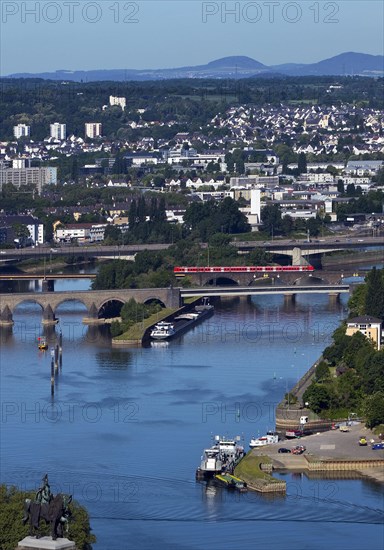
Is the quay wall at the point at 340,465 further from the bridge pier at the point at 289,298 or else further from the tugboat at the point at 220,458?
the bridge pier at the point at 289,298

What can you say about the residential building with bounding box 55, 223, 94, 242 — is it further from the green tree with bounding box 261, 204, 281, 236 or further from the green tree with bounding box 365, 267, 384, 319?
the green tree with bounding box 365, 267, 384, 319

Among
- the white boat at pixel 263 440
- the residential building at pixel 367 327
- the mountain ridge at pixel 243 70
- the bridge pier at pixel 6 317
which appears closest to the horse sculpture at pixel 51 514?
the white boat at pixel 263 440

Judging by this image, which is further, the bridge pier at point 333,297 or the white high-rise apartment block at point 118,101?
the white high-rise apartment block at point 118,101

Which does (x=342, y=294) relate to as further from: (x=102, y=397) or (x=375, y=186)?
(x=375, y=186)

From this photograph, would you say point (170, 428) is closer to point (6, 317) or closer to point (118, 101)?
point (6, 317)

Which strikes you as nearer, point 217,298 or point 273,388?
point 273,388

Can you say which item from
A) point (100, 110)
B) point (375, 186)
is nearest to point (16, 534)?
point (375, 186)

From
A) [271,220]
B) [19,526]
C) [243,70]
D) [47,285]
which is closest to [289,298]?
[47,285]

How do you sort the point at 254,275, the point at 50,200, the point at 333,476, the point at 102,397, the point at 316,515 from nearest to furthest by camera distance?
the point at 316,515
the point at 333,476
the point at 102,397
the point at 254,275
the point at 50,200
